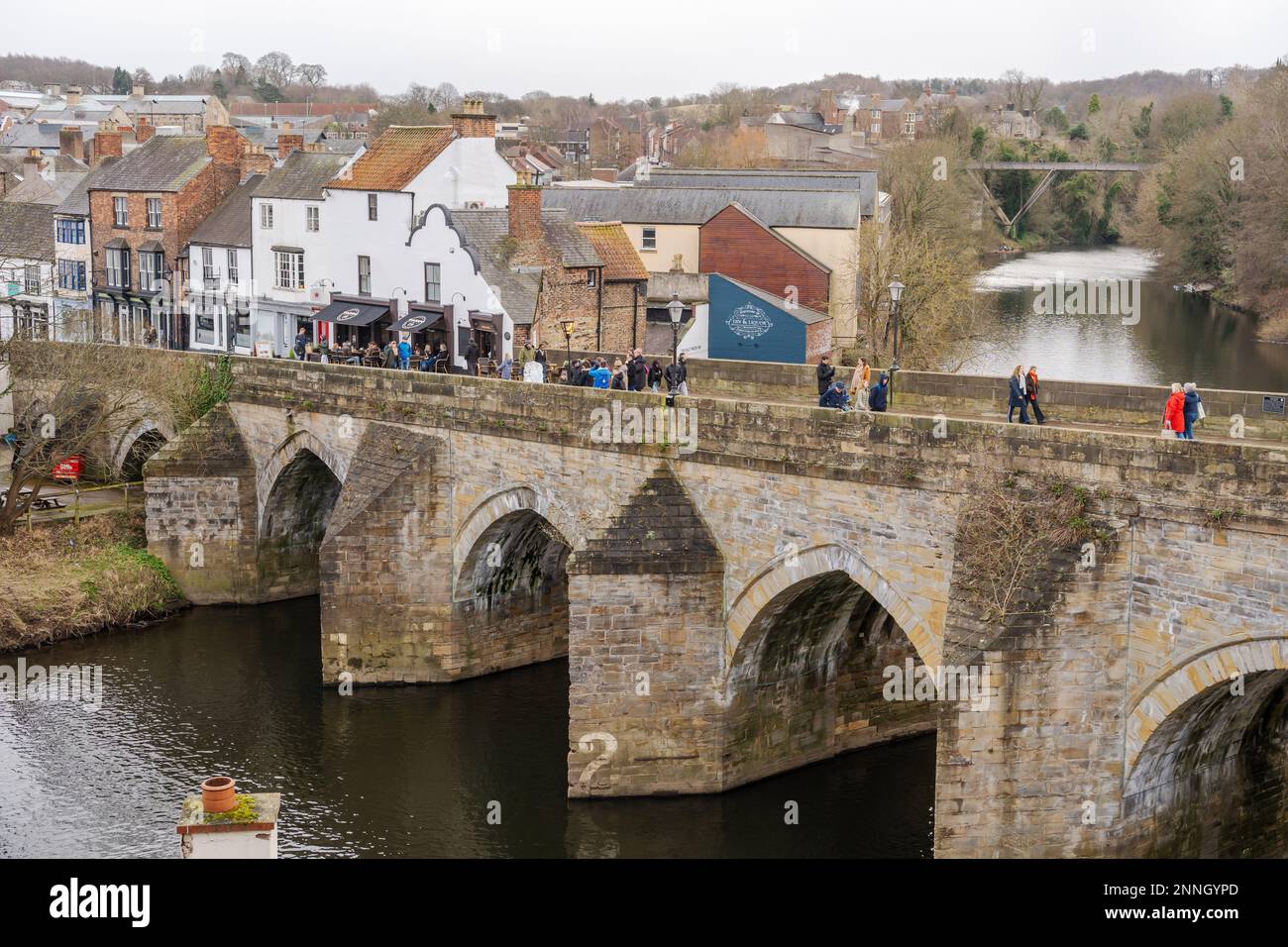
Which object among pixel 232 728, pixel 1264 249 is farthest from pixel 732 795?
pixel 1264 249

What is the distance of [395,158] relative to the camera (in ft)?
146

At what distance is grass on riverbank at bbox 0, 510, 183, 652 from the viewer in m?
35.6

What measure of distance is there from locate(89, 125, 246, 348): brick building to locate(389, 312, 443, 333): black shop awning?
1292 cm

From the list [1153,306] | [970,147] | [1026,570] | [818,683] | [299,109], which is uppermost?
[299,109]

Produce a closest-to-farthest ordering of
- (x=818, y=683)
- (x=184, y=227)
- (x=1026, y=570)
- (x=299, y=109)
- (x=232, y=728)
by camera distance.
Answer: (x=1026, y=570)
(x=818, y=683)
(x=232, y=728)
(x=184, y=227)
(x=299, y=109)

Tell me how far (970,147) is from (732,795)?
84755mm

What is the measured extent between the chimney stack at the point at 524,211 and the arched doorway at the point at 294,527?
8216mm

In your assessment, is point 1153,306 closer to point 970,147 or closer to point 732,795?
point 970,147

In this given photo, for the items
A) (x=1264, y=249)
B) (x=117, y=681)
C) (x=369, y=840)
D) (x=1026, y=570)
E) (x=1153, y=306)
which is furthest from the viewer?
(x=1153, y=306)

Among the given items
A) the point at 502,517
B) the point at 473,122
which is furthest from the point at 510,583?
the point at 473,122

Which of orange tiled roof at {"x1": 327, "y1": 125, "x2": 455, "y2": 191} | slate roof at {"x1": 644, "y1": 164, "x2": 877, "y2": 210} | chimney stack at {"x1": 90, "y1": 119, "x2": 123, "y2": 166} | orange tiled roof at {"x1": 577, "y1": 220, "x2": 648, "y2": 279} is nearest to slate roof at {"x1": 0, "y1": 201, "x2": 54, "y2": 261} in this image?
chimney stack at {"x1": 90, "y1": 119, "x2": 123, "y2": 166}

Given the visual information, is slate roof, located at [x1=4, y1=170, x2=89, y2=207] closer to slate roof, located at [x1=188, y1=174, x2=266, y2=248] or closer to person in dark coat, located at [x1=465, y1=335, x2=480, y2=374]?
slate roof, located at [x1=188, y1=174, x2=266, y2=248]

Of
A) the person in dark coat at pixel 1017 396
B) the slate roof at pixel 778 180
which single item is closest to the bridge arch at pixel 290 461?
the person in dark coat at pixel 1017 396
